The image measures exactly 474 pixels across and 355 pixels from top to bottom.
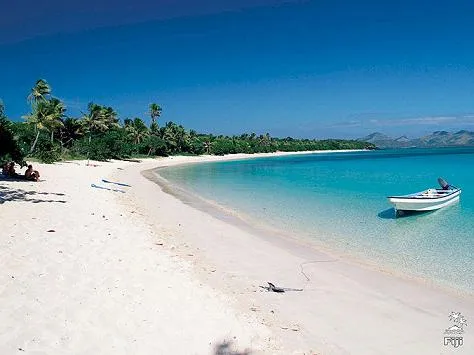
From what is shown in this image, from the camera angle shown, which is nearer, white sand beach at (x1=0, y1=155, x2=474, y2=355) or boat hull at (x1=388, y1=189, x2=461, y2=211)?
white sand beach at (x1=0, y1=155, x2=474, y2=355)

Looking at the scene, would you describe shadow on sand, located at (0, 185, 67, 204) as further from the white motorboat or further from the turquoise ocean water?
the white motorboat

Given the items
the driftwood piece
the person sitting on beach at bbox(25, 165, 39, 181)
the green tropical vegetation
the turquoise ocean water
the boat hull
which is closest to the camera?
the driftwood piece

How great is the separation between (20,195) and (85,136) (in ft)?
150

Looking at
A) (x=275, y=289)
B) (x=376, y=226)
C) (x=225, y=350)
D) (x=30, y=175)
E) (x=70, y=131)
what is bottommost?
(x=376, y=226)

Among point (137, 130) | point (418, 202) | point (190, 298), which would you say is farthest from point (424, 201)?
point (137, 130)

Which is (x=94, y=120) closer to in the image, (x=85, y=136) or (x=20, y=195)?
(x=85, y=136)

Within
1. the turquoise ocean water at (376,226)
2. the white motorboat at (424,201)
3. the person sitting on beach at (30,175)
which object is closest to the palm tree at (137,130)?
the turquoise ocean water at (376,226)

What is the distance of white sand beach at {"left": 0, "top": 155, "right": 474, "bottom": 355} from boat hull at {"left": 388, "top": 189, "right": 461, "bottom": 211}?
29.8 ft

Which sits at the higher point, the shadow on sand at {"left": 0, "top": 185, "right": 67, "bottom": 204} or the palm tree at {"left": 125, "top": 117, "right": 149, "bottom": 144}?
the palm tree at {"left": 125, "top": 117, "right": 149, "bottom": 144}

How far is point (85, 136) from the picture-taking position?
59.2 meters

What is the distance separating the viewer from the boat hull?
64.8 feet

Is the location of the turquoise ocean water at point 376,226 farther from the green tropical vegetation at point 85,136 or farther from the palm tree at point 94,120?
the palm tree at point 94,120

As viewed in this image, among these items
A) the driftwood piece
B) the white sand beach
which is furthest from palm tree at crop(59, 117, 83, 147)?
the driftwood piece

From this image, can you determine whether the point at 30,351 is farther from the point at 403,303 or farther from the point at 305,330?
the point at 403,303
